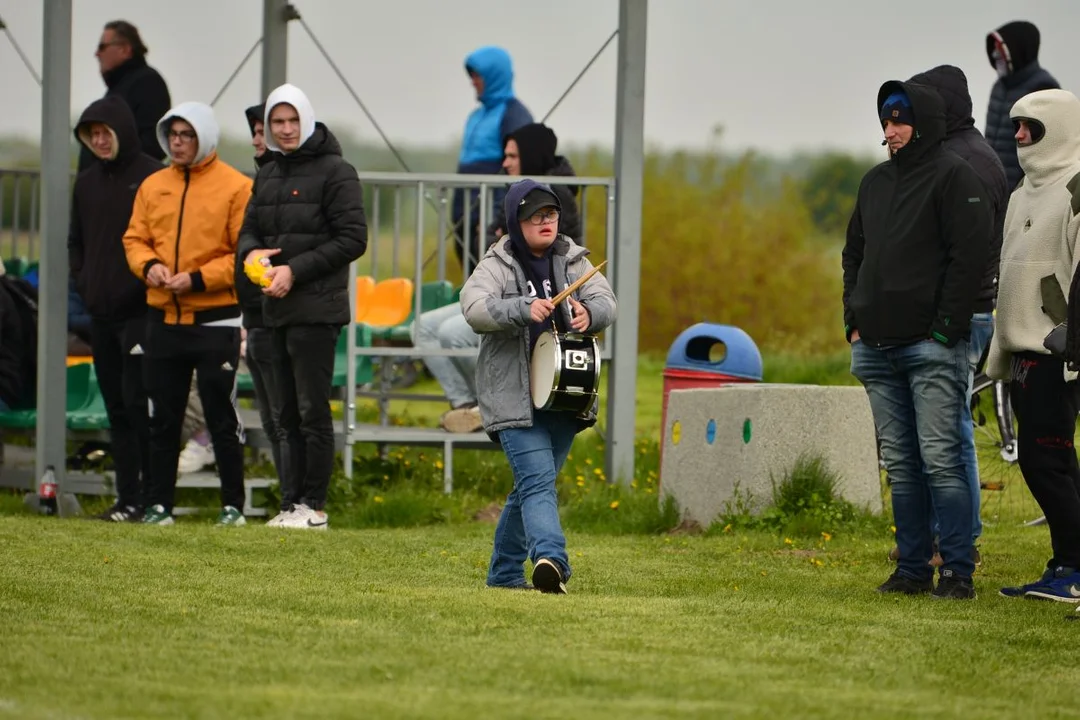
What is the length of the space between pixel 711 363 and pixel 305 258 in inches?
121

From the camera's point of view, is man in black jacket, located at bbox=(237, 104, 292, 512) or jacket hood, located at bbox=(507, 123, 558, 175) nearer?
man in black jacket, located at bbox=(237, 104, 292, 512)

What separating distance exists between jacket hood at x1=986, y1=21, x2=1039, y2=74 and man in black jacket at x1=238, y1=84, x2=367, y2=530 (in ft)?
13.7

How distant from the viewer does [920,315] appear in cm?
779

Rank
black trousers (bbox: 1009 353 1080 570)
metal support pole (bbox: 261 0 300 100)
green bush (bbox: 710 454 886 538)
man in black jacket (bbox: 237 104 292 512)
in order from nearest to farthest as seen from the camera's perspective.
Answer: black trousers (bbox: 1009 353 1080 570)
green bush (bbox: 710 454 886 538)
man in black jacket (bbox: 237 104 292 512)
metal support pole (bbox: 261 0 300 100)

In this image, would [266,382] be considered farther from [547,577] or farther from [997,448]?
[997,448]

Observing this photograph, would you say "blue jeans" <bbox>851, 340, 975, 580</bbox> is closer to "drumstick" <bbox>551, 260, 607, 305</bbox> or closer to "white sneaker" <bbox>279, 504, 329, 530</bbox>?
"drumstick" <bbox>551, 260, 607, 305</bbox>

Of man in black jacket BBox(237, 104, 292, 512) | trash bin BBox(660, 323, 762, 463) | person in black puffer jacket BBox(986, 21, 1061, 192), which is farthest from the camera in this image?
trash bin BBox(660, 323, 762, 463)

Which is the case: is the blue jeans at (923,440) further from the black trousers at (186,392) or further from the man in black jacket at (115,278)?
the man in black jacket at (115,278)

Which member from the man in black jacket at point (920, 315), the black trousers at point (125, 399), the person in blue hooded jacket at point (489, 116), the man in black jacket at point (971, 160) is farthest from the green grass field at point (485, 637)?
the person in blue hooded jacket at point (489, 116)

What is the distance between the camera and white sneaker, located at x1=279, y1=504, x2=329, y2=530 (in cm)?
1059

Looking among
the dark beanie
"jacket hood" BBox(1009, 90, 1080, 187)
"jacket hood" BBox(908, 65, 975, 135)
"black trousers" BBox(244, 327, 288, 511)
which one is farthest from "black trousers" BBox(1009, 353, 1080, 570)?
"black trousers" BBox(244, 327, 288, 511)

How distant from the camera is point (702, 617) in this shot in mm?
7074

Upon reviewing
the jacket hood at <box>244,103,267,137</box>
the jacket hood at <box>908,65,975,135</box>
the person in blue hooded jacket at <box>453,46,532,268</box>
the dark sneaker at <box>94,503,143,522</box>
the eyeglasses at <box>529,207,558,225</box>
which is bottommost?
the dark sneaker at <box>94,503,143,522</box>

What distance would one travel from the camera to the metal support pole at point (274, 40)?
14.3 m
